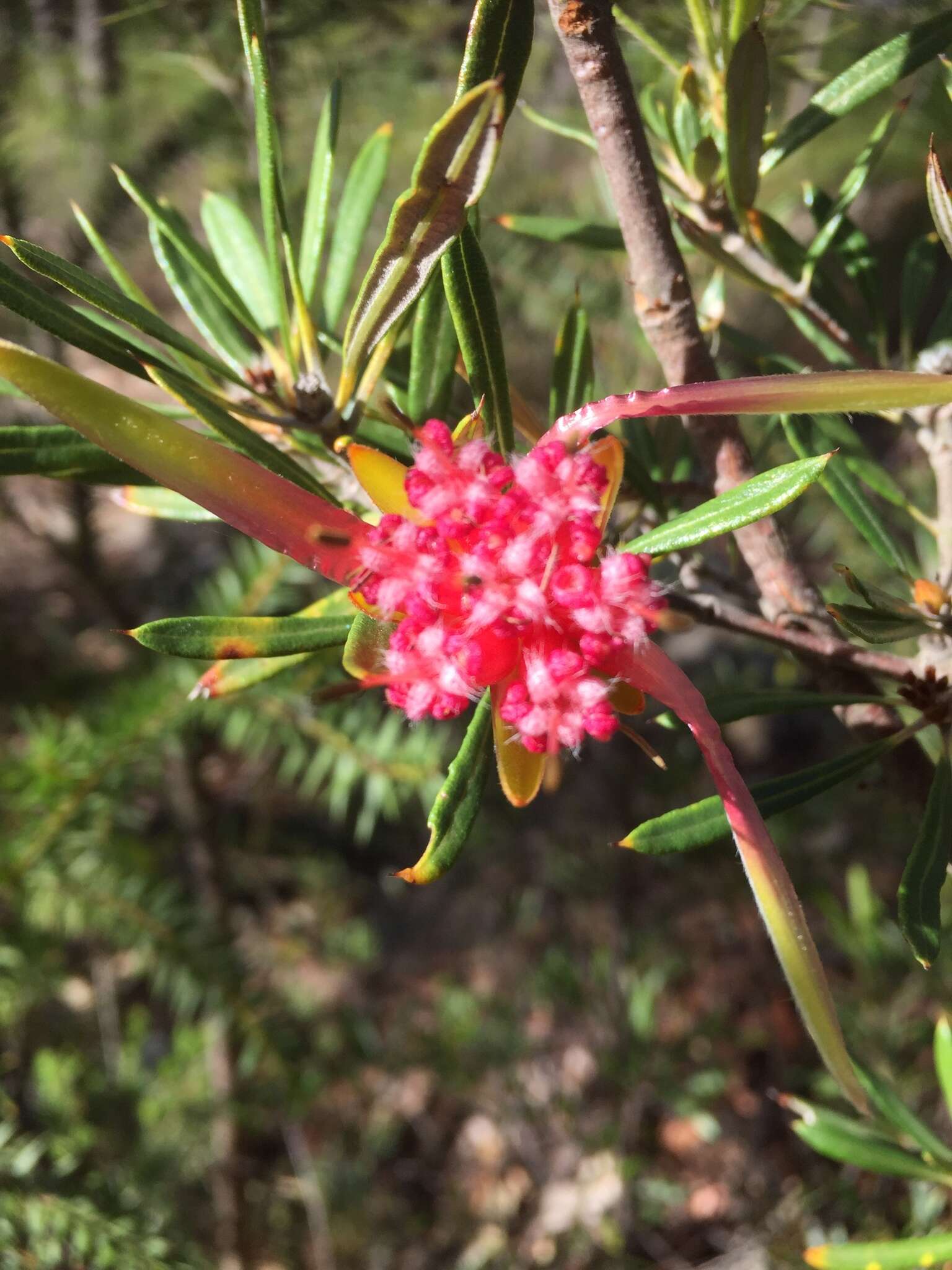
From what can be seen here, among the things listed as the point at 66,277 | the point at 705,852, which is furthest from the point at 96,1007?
the point at 66,277

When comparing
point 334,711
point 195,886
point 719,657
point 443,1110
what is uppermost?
point 334,711

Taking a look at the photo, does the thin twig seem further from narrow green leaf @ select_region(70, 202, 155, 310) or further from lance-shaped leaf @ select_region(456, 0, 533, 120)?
narrow green leaf @ select_region(70, 202, 155, 310)

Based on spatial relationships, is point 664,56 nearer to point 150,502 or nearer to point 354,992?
point 150,502

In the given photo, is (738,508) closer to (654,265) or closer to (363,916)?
(654,265)

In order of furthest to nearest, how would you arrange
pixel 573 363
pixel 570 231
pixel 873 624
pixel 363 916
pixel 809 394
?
1. pixel 363 916
2. pixel 570 231
3. pixel 573 363
4. pixel 873 624
5. pixel 809 394

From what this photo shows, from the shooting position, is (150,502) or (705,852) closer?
(150,502)

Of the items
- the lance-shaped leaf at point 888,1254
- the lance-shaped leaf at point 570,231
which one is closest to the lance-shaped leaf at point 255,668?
the lance-shaped leaf at point 570,231

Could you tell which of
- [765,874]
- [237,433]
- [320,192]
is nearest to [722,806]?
[765,874]

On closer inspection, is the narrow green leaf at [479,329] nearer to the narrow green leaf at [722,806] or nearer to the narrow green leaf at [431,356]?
the narrow green leaf at [431,356]
